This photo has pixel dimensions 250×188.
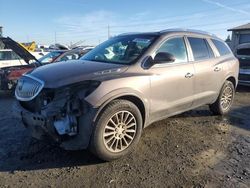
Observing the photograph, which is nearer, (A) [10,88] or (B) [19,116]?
(B) [19,116]

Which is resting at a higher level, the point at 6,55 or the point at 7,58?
the point at 6,55

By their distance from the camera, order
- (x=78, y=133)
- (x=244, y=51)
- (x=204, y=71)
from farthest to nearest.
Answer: (x=244, y=51) → (x=204, y=71) → (x=78, y=133)

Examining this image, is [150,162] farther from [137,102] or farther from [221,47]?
[221,47]

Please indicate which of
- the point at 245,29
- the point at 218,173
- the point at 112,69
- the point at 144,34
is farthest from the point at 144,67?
the point at 245,29

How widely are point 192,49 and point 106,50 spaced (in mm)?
1630

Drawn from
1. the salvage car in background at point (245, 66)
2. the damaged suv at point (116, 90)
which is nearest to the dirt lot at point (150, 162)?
the damaged suv at point (116, 90)

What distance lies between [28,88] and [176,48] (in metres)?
2.66

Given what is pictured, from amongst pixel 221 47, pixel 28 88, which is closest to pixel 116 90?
pixel 28 88

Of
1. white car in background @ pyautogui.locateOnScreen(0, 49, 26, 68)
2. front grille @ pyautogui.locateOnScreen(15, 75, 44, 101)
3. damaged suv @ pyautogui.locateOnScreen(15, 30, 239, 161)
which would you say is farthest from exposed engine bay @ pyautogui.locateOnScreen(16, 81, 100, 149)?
white car in background @ pyautogui.locateOnScreen(0, 49, 26, 68)

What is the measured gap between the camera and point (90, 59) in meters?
5.57

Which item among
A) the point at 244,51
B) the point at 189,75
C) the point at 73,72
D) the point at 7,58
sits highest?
the point at 244,51

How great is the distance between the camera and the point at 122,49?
5.46m

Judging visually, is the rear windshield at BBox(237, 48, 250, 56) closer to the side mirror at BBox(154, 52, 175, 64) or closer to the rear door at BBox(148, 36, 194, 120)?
the rear door at BBox(148, 36, 194, 120)

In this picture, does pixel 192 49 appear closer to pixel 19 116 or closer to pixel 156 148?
pixel 156 148
